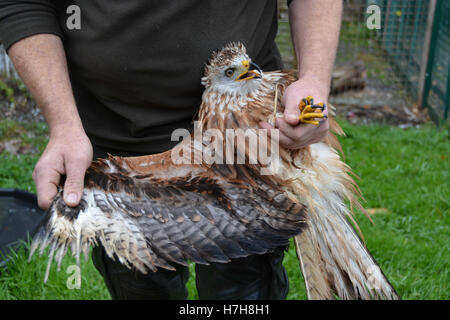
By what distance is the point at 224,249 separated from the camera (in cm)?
186

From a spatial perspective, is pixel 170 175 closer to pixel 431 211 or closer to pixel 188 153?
pixel 188 153

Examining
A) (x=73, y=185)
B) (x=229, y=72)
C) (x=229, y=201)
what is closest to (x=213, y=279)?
(x=229, y=201)

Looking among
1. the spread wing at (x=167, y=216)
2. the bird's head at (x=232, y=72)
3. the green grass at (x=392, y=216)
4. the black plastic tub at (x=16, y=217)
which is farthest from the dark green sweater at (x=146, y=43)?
A: the black plastic tub at (x=16, y=217)

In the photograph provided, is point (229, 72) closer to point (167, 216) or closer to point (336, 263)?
point (167, 216)

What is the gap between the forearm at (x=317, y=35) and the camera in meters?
2.03

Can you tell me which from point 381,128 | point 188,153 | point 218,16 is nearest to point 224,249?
point 188,153

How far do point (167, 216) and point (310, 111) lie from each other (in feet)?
2.23

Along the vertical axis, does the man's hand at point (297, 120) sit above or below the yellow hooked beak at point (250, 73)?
below

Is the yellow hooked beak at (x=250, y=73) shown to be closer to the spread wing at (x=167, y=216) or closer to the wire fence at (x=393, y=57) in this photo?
the spread wing at (x=167, y=216)

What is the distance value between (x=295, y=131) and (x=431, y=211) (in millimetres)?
3040

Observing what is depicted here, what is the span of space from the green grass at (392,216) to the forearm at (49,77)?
5.92ft

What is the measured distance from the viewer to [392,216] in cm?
436

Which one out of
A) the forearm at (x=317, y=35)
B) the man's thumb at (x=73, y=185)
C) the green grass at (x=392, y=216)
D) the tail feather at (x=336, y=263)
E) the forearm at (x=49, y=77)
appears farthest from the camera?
the green grass at (x=392, y=216)

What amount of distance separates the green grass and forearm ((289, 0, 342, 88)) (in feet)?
6.09
